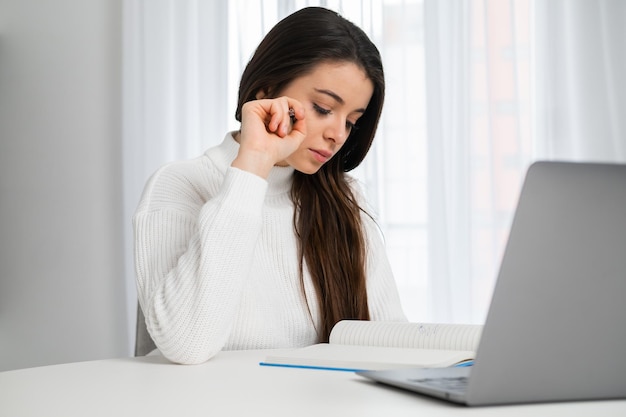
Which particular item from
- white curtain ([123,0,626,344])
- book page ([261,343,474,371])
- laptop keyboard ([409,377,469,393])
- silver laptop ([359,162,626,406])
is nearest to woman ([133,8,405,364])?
book page ([261,343,474,371])

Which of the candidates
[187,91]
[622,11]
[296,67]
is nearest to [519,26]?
[622,11]

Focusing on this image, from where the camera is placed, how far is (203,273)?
1.15 meters

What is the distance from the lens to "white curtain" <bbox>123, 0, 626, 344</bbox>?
294 centimetres

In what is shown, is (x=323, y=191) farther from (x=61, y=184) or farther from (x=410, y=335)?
(x=61, y=184)

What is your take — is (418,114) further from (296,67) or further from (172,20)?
(296,67)

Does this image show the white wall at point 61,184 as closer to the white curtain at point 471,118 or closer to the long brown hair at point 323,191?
the white curtain at point 471,118

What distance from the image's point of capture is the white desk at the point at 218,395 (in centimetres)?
62

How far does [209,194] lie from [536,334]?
3.39 ft

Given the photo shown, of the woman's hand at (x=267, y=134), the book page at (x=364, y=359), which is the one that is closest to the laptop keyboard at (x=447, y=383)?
the book page at (x=364, y=359)

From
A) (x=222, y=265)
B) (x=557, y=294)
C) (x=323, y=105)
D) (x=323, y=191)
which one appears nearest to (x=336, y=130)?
(x=323, y=105)

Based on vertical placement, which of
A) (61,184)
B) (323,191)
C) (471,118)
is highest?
(471,118)

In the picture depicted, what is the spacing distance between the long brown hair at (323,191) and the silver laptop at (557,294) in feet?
3.13

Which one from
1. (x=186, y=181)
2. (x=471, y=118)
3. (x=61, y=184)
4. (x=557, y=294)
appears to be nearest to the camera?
(x=557, y=294)

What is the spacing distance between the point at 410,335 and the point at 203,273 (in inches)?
13.8
